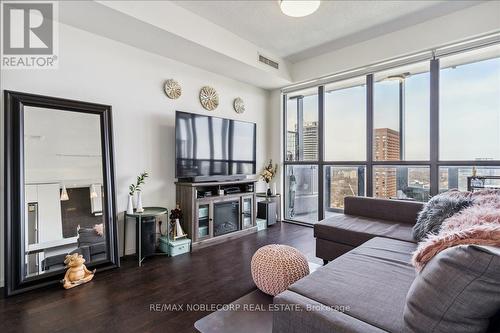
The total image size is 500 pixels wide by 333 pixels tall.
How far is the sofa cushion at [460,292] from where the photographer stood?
796mm

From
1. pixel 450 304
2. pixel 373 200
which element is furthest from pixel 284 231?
pixel 450 304

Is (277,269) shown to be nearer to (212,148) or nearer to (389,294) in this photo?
(389,294)

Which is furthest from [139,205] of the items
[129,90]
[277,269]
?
[277,269]

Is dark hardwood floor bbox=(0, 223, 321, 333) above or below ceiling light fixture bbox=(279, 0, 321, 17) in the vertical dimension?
below

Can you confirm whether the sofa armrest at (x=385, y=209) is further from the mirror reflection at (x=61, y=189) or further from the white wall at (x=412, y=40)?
the mirror reflection at (x=61, y=189)

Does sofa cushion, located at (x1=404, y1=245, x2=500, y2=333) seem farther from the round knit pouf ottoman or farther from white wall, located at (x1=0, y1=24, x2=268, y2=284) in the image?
white wall, located at (x1=0, y1=24, x2=268, y2=284)

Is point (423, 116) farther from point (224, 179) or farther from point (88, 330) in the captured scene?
point (88, 330)

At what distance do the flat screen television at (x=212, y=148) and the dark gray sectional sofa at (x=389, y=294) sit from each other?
2.22m

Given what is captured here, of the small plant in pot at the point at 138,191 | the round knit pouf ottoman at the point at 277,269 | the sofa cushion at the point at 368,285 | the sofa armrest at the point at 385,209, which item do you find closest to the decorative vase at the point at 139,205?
the small plant in pot at the point at 138,191

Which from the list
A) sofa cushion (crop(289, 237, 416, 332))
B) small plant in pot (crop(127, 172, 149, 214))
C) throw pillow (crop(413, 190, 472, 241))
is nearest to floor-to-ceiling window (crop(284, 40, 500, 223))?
throw pillow (crop(413, 190, 472, 241))

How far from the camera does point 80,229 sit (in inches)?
98.8

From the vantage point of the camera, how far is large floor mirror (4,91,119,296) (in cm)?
213

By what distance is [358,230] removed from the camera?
2.38 metres

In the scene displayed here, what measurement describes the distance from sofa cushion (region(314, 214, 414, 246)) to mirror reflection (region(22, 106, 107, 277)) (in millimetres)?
2315
